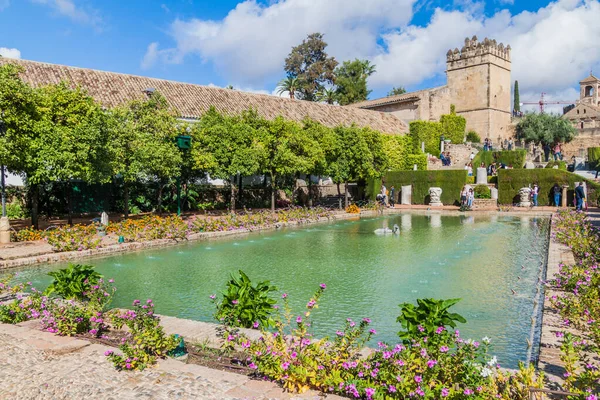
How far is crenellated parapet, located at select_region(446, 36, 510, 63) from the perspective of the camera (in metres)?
50.0

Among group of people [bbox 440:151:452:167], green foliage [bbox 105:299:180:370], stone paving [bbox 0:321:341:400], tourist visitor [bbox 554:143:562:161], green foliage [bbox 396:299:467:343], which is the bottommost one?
stone paving [bbox 0:321:341:400]

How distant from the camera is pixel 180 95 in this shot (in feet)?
96.5

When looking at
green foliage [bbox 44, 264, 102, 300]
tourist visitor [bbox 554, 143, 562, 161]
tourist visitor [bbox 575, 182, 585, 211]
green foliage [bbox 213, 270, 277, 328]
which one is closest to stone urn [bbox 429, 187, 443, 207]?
tourist visitor [bbox 575, 182, 585, 211]

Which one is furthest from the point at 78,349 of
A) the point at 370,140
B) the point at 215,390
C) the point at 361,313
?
the point at 370,140

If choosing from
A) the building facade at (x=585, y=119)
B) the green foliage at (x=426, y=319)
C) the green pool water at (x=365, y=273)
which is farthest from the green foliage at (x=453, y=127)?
the green foliage at (x=426, y=319)

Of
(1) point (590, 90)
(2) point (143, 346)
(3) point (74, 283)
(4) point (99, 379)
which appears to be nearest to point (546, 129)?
(1) point (590, 90)

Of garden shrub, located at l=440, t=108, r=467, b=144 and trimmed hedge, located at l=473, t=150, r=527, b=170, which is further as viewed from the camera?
garden shrub, located at l=440, t=108, r=467, b=144

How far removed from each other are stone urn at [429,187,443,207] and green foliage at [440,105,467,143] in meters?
17.4

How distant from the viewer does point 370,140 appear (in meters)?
26.9

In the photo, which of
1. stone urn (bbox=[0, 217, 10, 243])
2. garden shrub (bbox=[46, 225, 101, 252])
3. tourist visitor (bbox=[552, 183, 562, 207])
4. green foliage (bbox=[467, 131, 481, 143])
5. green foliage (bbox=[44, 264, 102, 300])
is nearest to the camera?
green foliage (bbox=[44, 264, 102, 300])

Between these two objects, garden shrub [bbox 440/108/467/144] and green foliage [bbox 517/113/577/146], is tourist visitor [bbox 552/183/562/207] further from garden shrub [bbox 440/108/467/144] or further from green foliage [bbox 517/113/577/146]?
green foliage [bbox 517/113/577/146]

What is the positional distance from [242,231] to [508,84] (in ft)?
153

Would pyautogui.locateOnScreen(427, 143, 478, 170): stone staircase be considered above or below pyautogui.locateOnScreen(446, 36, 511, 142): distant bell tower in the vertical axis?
below

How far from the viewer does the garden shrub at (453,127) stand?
4650cm
